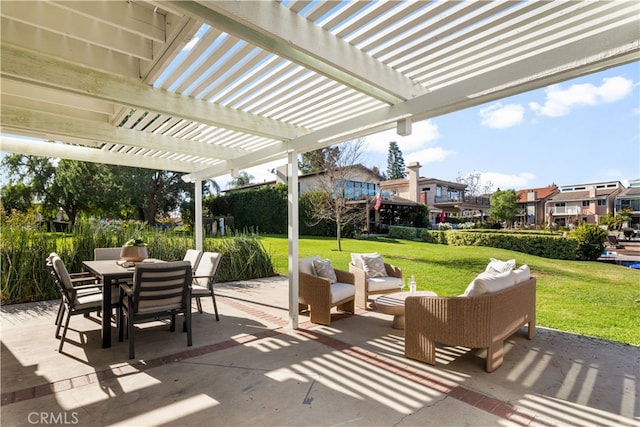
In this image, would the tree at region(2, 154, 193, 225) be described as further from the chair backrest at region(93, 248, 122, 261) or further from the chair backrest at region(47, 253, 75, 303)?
the chair backrest at region(47, 253, 75, 303)

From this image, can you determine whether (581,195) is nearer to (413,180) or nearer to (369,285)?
(413,180)

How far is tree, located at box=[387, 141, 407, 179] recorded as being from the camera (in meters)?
52.9

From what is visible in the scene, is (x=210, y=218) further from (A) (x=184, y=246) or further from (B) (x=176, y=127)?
(B) (x=176, y=127)

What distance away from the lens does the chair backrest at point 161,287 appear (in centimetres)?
369

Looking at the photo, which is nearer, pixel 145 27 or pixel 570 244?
pixel 145 27

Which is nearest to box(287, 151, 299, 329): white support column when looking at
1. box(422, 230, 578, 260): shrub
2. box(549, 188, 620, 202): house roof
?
box(422, 230, 578, 260): shrub

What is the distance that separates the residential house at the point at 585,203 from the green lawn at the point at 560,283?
94.3ft

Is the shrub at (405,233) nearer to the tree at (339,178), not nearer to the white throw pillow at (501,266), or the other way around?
the tree at (339,178)

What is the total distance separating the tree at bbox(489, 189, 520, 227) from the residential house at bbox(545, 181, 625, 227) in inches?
322

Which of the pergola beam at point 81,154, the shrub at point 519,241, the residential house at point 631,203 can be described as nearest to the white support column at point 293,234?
the pergola beam at point 81,154

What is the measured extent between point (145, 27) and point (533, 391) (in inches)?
181

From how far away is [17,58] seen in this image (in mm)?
3168

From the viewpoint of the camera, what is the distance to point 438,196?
3325cm

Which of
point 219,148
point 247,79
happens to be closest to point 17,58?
point 247,79
